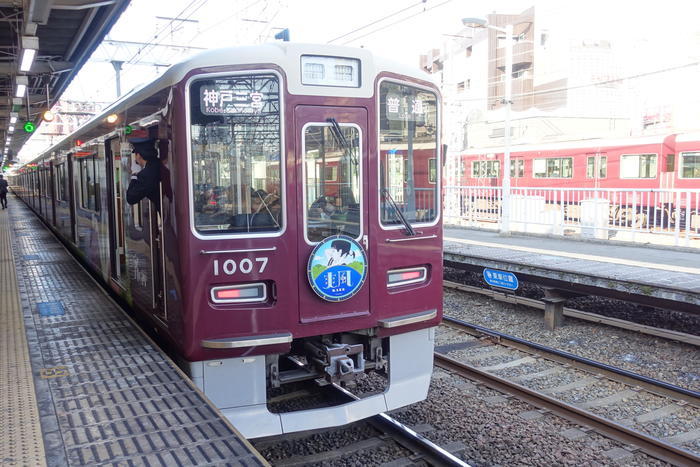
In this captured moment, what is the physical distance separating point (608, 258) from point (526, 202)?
4334 millimetres

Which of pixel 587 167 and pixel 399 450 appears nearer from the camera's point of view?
pixel 399 450

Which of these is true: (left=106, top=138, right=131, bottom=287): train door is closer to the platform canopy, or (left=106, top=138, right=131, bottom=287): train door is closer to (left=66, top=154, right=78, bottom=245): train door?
the platform canopy

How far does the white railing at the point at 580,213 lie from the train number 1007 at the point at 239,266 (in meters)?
8.74

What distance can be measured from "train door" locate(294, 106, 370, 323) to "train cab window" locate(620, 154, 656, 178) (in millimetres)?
18274

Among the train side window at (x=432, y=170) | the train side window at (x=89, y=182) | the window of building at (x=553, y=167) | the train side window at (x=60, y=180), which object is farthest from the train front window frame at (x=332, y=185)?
Answer: the window of building at (x=553, y=167)

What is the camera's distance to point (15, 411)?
134 inches

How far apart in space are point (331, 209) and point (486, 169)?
2284 centimetres

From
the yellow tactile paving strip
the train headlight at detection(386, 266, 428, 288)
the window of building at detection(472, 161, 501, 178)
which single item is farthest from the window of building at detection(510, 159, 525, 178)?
the yellow tactile paving strip

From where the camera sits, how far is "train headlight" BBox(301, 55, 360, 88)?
13.6 ft

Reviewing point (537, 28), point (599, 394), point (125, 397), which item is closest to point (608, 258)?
point (599, 394)

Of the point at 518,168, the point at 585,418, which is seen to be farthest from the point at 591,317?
the point at 518,168

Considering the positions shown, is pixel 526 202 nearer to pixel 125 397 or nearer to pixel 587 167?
pixel 587 167

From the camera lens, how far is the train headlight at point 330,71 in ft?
13.6

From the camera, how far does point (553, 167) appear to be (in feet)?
75.9
